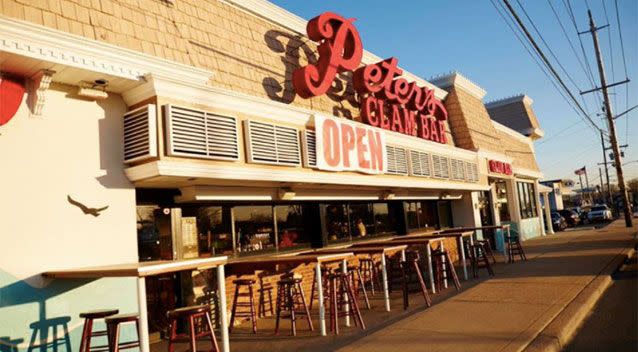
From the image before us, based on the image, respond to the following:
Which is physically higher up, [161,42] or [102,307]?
[161,42]

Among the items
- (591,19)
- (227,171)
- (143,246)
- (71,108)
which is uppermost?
(591,19)

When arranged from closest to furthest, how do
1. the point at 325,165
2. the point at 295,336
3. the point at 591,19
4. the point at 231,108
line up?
the point at 295,336
the point at 231,108
the point at 325,165
the point at 591,19

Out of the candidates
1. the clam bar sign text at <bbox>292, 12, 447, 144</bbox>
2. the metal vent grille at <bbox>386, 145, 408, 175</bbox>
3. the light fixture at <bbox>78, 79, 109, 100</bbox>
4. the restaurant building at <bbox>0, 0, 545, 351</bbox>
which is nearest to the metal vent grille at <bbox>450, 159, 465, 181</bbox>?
the clam bar sign text at <bbox>292, 12, 447, 144</bbox>

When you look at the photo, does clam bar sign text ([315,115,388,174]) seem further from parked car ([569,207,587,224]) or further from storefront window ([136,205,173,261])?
parked car ([569,207,587,224])

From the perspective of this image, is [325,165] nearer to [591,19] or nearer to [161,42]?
[161,42]

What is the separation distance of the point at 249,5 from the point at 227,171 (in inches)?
164

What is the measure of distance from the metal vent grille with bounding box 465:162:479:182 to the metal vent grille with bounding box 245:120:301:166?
9470mm

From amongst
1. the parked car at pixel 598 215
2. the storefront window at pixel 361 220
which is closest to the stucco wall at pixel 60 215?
the storefront window at pixel 361 220

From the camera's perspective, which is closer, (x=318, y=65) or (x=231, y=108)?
(x=231, y=108)

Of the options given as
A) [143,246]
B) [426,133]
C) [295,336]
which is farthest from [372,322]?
[426,133]

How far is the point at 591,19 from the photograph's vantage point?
24719mm

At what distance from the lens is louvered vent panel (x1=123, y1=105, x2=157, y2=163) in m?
6.75

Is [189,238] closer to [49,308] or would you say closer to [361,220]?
[49,308]

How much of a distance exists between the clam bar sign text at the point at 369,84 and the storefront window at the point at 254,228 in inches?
104
